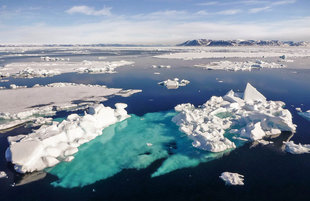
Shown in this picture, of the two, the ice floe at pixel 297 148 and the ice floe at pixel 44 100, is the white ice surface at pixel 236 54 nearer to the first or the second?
the ice floe at pixel 44 100

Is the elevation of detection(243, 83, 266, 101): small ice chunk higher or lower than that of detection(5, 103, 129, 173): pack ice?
higher

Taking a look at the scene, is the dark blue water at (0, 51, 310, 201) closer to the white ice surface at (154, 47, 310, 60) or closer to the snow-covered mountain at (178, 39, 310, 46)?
the white ice surface at (154, 47, 310, 60)

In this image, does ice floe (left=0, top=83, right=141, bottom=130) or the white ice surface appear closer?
ice floe (left=0, top=83, right=141, bottom=130)

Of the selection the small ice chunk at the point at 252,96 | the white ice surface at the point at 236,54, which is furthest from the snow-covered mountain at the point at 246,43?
the small ice chunk at the point at 252,96

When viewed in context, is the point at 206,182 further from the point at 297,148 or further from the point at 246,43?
the point at 246,43

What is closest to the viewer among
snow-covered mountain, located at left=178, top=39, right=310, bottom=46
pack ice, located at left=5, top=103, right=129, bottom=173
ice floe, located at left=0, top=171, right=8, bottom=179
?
ice floe, located at left=0, top=171, right=8, bottom=179

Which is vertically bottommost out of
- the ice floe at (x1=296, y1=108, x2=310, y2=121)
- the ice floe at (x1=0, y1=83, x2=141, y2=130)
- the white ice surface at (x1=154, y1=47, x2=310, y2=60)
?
the ice floe at (x1=296, y1=108, x2=310, y2=121)

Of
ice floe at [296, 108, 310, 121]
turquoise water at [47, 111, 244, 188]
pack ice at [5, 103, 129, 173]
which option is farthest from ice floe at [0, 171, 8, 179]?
ice floe at [296, 108, 310, 121]
